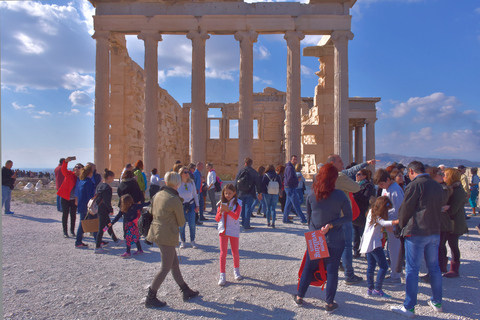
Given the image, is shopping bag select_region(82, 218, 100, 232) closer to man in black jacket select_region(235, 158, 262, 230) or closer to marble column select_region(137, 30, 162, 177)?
man in black jacket select_region(235, 158, 262, 230)

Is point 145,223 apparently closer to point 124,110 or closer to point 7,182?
point 7,182

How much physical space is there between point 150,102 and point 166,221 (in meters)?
12.4

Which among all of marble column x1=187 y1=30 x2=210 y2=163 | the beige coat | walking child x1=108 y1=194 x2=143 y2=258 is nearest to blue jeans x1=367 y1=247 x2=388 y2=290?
the beige coat

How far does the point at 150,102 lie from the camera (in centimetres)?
1548

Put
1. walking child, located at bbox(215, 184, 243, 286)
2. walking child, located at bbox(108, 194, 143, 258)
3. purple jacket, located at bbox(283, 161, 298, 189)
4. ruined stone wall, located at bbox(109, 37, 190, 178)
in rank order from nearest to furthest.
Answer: walking child, located at bbox(215, 184, 243, 286)
walking child, located at bbox(108, 194, 143, 258)
purple jacket, located at bbox(283, 161, 298, 189)
ruined stone wall, located at bbox(109, 37, 190, 178)

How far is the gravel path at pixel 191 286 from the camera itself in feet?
12.8

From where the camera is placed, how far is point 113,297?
4281 mm

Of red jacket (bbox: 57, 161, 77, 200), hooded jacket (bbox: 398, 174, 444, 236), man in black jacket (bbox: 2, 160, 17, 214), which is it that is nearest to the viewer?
hooded jacket (bbox: 398, 174, 444, 236)

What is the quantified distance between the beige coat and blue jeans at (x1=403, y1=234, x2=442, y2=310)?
9.05 feet

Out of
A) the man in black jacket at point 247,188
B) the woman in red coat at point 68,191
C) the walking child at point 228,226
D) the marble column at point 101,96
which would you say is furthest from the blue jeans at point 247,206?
the marble column at point 101,96

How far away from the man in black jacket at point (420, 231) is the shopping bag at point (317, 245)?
3.27 ft

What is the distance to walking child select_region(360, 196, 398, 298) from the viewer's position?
433 centimetres

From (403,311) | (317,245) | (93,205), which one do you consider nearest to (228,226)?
(317,245)

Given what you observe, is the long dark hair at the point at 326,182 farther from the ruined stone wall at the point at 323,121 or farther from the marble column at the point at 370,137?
the marble column at the point at 370,137
